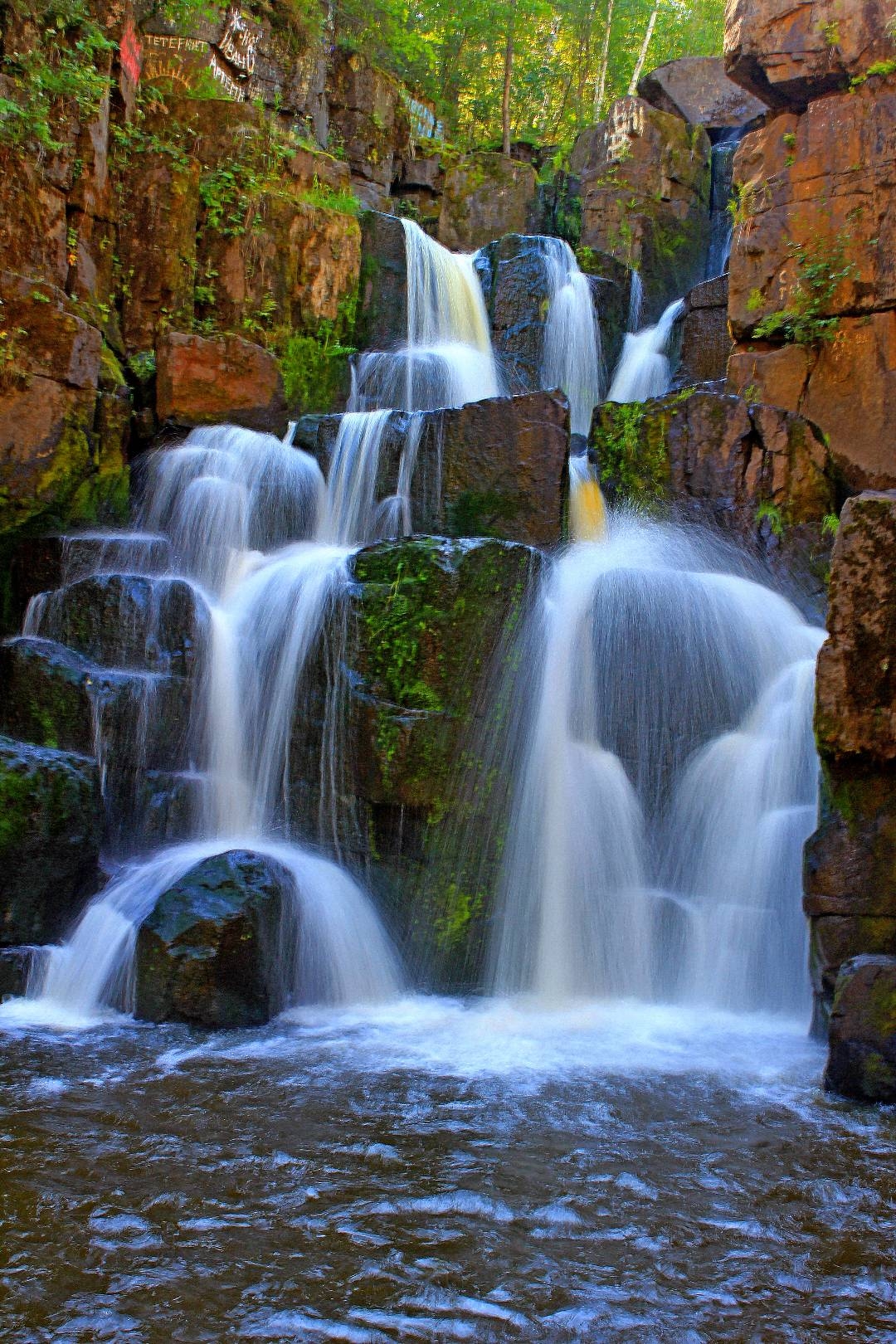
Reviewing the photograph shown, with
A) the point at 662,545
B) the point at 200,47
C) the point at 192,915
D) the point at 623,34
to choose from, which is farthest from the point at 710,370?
the point at 623,34

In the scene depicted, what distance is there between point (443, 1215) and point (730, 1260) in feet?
3.15

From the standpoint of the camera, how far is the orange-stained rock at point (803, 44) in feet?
37.1

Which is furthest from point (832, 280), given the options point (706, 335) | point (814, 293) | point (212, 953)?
point (212, 953)

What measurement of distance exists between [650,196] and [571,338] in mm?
5436

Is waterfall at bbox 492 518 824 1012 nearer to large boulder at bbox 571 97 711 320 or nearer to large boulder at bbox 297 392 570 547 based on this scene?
large boulder at bbox 297 392 570 547

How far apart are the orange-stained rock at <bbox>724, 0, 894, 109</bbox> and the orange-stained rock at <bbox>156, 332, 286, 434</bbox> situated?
21.1ft

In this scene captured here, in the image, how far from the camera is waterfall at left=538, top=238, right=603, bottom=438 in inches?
550

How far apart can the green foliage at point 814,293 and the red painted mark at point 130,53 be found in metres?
8.24

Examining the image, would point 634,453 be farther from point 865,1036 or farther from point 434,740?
point 865,1036

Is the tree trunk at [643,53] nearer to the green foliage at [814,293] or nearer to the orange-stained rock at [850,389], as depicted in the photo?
the green foliage at [814,293]

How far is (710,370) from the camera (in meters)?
13.8

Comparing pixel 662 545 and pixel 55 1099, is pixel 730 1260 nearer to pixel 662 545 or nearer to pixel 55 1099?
pixel 55 1099

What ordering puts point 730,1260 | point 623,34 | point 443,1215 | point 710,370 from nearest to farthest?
point 730,1260 < point 443,1215 < point 710,370 < point 623,34

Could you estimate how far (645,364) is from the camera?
14.4 metres
